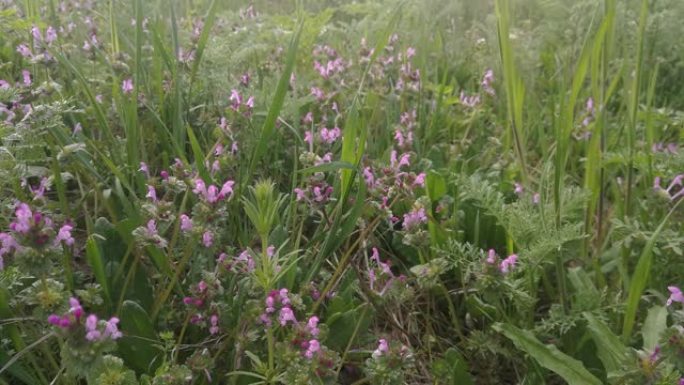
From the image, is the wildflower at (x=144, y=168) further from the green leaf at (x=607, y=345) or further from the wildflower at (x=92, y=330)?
the green leaf at (x=607, y=345)

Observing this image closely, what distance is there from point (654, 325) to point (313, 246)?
32.7 inches

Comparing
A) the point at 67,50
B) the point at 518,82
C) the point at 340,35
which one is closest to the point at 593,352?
the point at 518,82

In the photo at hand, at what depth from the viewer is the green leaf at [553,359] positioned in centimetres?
140

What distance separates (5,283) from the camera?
1.34 meters

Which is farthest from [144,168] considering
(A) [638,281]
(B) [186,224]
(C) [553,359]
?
(A) [638,281]

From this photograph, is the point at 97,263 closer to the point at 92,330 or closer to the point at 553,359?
the point at 92,330

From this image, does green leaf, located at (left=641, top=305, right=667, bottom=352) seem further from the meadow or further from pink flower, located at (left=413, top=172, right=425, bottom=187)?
pink flower, located at (left=413, top=172, right=425, bottom=187)

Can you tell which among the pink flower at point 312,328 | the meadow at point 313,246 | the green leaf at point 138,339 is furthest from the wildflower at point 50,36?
the pink flower at point 312,328

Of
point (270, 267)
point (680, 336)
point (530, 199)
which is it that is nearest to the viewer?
point (680, 336)

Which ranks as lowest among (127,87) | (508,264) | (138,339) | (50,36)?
(138,339)

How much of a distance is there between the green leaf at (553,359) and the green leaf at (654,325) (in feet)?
0.45

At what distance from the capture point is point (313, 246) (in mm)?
1792

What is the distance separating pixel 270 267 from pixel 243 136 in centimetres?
74

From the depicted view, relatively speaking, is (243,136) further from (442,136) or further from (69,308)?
(442,136)
